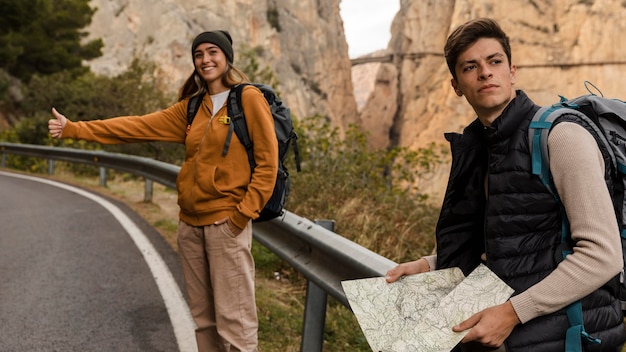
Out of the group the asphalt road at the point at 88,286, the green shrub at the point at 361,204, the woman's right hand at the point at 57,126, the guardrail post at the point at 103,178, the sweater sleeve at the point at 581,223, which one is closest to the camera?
the sweater sleeve at the point at 581,223

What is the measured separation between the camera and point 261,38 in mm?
61844

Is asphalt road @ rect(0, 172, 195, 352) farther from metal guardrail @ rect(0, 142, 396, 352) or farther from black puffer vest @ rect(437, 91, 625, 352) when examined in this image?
black puffer vest @ rect(437, 91, 625, 352)

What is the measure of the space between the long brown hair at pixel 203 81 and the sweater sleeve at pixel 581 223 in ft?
6.61

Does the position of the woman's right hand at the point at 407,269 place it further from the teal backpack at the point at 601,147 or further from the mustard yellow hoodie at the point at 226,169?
the mustard yellow hoodie at the point at 226,169

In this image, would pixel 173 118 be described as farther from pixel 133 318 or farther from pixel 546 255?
pixel 546 255

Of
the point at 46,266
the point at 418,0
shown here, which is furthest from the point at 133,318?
the point at 418,0

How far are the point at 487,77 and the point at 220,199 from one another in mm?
1730

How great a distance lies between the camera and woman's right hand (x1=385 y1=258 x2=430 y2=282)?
194 cm

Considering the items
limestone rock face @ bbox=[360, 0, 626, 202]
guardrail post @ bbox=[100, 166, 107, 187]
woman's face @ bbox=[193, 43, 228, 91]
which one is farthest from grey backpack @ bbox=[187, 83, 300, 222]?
limestone rock face @ bbox=[360, 0, 626, 202]

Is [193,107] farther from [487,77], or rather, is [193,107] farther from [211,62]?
[487,77]

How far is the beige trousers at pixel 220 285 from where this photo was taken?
Result: 3125mm

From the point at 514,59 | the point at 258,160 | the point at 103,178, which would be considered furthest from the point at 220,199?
the point at 514,59

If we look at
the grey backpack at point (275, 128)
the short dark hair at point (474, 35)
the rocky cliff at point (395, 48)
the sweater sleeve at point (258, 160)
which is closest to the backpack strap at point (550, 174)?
the short dark hair at point (474, 35)

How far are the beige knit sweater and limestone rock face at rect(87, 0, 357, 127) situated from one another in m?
48.3
